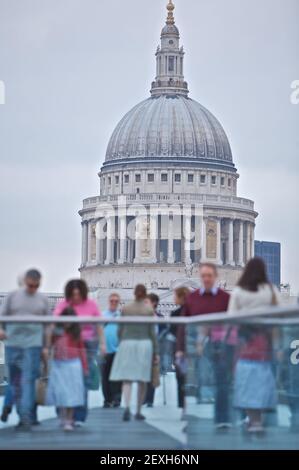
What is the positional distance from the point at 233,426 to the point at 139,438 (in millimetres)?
1010

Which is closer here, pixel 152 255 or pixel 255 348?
pixel 255 348

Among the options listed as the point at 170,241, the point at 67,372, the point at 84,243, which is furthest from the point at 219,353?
the point at 84,243

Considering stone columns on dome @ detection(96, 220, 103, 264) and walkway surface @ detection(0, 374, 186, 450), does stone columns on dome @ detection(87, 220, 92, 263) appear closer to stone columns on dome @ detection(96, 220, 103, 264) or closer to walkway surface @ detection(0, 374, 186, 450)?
stone columns on dome @ detection(96, 220, 103, 264)

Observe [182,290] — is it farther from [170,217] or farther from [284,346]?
[170,217]

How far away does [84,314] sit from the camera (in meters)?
22.5

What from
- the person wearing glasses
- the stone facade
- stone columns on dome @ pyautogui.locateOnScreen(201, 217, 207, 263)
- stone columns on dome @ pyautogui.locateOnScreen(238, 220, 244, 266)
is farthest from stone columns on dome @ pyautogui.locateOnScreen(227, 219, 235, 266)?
the person wearing glasses

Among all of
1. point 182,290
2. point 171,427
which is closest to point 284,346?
point 171,427

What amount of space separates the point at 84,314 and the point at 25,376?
183 cm

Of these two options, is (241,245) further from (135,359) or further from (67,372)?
(67,372)

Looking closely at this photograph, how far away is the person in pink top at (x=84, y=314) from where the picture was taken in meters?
20.8

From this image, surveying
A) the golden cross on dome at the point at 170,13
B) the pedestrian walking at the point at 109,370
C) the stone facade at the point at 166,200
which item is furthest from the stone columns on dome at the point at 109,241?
the pedestrian walking at the point at 109,370
